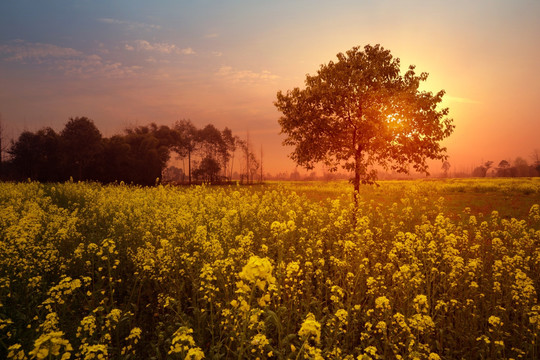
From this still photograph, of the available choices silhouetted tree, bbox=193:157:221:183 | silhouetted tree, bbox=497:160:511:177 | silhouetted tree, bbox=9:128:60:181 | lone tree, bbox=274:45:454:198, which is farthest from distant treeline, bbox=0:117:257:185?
silhouetted tree, bbox=497:160:511:177

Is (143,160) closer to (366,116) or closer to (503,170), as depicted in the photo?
(366,116)

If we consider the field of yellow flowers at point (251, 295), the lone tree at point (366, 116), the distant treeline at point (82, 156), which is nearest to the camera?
the field of yellow flowers at point (251, 295)

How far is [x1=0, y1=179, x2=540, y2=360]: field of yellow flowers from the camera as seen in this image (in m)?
4.45

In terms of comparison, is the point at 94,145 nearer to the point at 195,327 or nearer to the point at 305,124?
the point at 305,124

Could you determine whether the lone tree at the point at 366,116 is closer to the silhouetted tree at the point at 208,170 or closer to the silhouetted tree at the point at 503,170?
the silhouetted tree at the point at 208,170

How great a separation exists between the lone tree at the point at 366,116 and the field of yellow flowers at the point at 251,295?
4.15 meters

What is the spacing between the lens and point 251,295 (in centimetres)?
271

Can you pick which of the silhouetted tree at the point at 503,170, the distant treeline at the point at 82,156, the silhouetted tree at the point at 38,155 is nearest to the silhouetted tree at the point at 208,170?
the distant treeline at the point at 82,156

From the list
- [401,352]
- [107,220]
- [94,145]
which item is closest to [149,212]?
[107,220]

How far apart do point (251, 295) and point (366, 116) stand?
539 inches

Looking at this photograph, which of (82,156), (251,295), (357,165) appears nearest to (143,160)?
(82,156)

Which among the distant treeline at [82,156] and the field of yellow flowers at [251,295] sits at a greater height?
the distant treeline at [82,156]

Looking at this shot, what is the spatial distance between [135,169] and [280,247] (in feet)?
158

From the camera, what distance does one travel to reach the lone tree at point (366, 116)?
14805 millimetres
